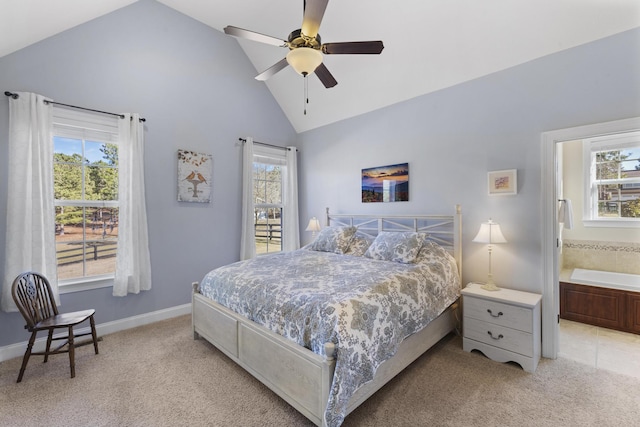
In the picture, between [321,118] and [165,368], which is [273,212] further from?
[165,368]

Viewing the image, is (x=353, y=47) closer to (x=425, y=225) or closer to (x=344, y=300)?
(x=344, y=300)

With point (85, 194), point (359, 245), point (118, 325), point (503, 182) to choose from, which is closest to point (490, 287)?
point (503, 182)

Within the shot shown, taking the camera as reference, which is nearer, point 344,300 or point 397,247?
point 344,300

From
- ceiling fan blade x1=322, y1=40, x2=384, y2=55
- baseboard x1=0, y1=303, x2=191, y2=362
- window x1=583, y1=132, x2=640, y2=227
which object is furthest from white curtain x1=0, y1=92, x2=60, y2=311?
window x1=583, y1=132, x2=640, y2=227

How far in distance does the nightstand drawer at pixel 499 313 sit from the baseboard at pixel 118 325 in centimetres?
339

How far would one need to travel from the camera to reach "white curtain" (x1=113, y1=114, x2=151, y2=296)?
3.14 metres

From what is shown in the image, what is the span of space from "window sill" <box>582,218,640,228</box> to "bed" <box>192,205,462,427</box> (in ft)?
7.06

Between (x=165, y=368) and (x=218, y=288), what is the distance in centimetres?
77

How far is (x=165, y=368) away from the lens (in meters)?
2.44

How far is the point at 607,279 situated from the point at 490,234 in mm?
2003

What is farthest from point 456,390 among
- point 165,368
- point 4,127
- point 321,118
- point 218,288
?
point 4,127

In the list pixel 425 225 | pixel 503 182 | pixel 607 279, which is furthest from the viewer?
pixel 425 225

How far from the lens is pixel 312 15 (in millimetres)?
1809

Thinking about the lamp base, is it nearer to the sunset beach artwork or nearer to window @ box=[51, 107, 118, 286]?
the sunset beach artwork
